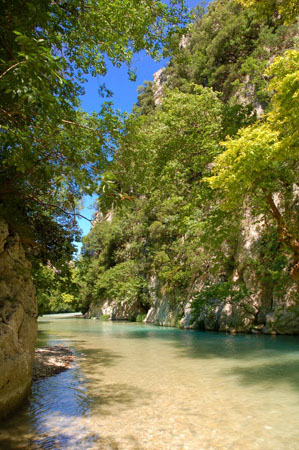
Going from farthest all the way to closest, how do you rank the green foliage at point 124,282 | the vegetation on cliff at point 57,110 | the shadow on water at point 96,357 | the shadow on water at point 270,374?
the green foliage at point 124,282 → the shadow on water at point 96,357 → the shadow on water at point 270,374 → the vegetation on cliff at point 57,110

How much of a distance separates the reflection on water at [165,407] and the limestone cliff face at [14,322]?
40 centimetres

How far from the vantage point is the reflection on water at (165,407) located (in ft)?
12.6

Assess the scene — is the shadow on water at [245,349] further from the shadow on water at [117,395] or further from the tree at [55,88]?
the tree at [55,88]

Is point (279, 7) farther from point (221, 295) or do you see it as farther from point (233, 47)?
point (233, 47)

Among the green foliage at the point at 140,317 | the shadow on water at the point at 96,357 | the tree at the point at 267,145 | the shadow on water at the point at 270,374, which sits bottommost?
the shadow on water at the point at 96,357

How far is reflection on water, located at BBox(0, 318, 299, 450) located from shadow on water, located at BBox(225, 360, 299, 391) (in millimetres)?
21

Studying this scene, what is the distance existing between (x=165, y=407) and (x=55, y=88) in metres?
5.11

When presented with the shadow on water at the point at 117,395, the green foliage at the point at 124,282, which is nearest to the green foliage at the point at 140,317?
the green foliage at the point at 124,282

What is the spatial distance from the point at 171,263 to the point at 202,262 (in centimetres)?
452

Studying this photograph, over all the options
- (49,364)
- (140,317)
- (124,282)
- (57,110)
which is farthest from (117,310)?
(57,110)

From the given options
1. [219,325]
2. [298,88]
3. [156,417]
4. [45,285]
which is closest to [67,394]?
[156,417]

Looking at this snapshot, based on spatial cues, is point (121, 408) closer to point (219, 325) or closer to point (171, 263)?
point (219, 325)

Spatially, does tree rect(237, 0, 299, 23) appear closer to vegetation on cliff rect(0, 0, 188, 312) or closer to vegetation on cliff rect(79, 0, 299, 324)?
vegetation on cliff rect(79, 0, 299, 324)

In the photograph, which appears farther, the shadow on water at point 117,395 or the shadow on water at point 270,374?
the shadow on water at point 270,374
